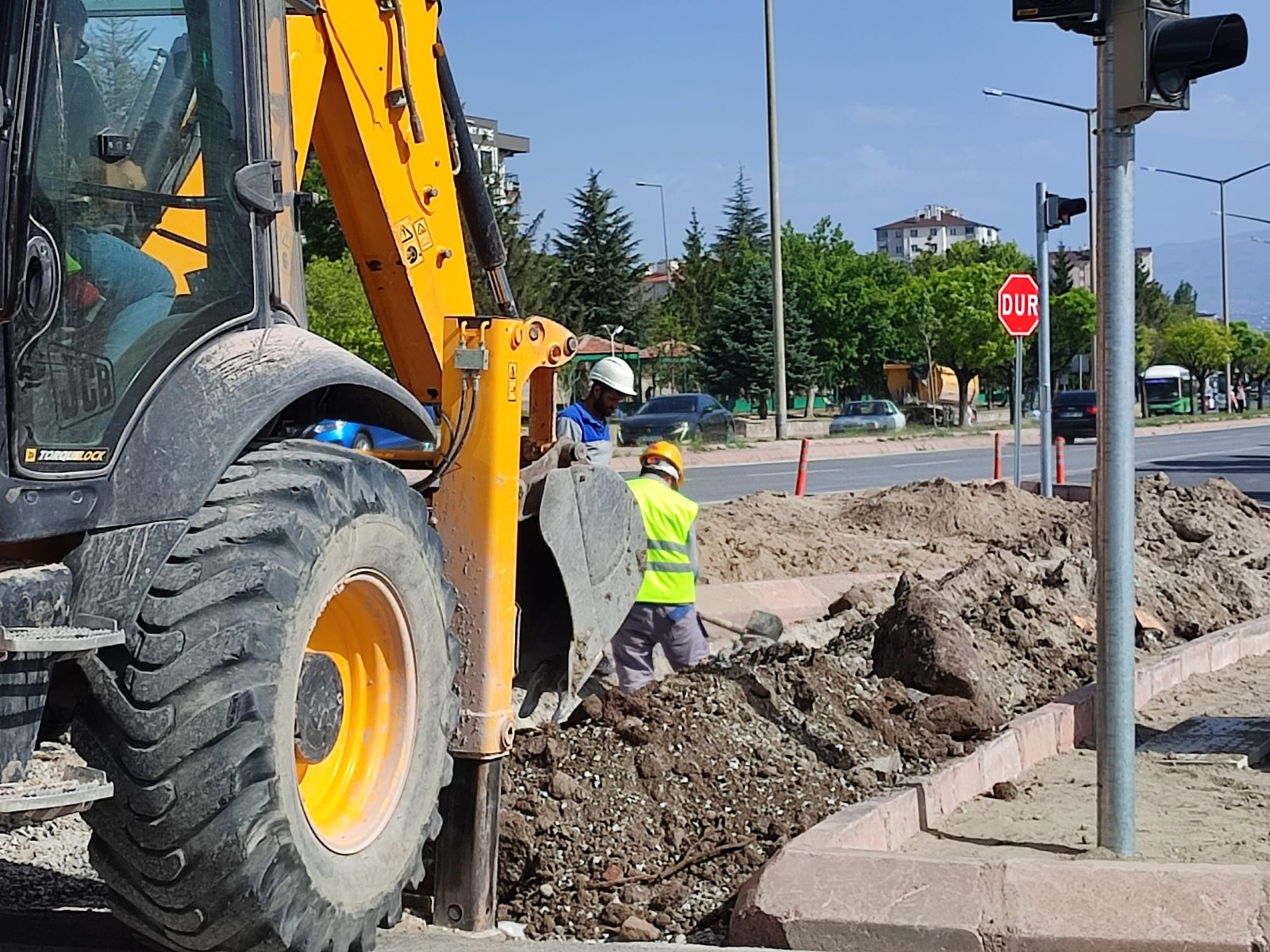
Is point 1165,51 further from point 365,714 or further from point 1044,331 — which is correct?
point 1044,331

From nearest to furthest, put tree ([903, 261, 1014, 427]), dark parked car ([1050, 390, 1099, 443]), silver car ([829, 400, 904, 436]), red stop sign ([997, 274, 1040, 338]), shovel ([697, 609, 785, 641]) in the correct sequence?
shovel ([697, 609, 785, 641]) < red stop sign ([997, 274, 1040, 338]) < dark parked car ([1050, 390, 1099, 443]) < silver car ([829, 400, 904, 436]) < tree ([903, 261, 1014, 427])

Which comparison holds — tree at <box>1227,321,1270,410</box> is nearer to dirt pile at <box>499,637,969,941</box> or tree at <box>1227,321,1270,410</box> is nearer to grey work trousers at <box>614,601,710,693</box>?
grey work trousers at <box>614,601,710,693</box>

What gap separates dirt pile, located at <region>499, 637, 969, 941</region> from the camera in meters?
5.54

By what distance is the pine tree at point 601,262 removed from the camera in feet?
206

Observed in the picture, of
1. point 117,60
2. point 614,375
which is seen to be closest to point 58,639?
point 117,60

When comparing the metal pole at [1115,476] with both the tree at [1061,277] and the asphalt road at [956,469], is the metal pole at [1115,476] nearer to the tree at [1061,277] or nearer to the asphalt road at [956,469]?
the asphalt road at [956,469]

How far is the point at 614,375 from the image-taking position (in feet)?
31.3

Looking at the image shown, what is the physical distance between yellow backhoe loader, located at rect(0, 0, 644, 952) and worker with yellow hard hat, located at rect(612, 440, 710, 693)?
129 inches

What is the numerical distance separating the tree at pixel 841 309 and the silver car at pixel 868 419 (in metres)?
19.6

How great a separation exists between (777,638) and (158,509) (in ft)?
27.3

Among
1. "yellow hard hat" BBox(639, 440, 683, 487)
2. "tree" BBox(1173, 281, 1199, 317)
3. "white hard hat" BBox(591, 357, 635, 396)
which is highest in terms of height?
"tree" BBox(1173, 281, 1199, 317)

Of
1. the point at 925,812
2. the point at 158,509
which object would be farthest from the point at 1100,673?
the point at 158,509

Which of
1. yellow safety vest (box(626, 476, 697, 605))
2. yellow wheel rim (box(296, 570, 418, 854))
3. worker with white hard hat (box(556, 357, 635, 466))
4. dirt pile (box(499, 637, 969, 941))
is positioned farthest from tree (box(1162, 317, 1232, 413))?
yellow wheel rim (box(296, 570, 418, 854))

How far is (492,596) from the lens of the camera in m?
5.21
